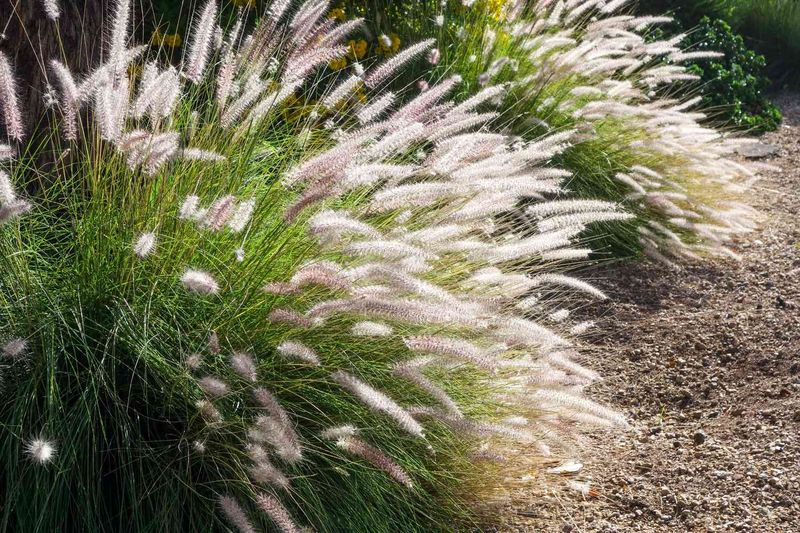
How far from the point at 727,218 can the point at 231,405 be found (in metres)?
3.87

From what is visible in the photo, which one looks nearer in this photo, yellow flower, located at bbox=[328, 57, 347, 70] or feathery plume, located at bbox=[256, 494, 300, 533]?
feathery plume, located at bbox=[256, 494, 300, 533]

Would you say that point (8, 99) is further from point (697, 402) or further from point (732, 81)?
point (732, 81)

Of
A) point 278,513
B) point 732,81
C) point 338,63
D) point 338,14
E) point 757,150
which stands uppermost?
point 338,14

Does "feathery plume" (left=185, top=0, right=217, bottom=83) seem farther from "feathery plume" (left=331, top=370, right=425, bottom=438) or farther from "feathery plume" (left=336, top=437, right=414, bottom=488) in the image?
"feathery plume" (left=336, top=437, right=414, bottom=488)

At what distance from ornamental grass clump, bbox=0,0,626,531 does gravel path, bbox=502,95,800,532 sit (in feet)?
1.31

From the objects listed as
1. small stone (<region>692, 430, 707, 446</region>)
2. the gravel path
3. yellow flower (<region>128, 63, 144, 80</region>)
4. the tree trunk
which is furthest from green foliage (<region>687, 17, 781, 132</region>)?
the tree trunk

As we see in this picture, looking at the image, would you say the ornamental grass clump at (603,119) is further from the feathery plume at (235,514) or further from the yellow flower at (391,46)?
the feathery plume at (235,514)

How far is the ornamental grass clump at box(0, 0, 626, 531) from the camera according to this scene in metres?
2.40

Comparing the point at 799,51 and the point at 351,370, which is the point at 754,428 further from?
the point at 799,51

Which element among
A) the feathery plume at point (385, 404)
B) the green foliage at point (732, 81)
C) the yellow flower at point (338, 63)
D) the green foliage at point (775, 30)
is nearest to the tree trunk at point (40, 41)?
the feathery plume at point (385, 404)

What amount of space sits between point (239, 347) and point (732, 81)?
6941 mm

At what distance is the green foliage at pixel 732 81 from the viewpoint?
26.9 feet

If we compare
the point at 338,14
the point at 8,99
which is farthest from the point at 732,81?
the point at 8,99

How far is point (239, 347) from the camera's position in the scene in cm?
262
